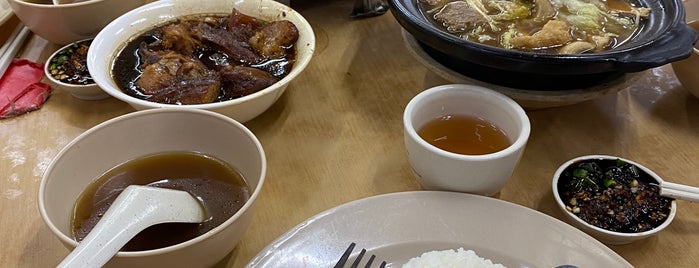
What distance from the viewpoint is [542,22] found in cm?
178

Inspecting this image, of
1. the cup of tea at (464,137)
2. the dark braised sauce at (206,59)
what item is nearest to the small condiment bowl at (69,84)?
the dark braised sauce at (206,59)

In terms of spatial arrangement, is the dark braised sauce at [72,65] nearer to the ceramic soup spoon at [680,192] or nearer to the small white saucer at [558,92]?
the small white saucer at [558,92]

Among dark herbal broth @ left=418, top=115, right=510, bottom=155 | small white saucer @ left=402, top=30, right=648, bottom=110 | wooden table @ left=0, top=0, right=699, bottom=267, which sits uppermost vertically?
small white saucer @ left=402, top=30, right=648, bottom=110

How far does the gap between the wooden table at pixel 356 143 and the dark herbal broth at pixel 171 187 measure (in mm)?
142

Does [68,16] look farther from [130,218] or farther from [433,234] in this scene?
[433,234]

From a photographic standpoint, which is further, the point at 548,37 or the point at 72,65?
the point at 72,65

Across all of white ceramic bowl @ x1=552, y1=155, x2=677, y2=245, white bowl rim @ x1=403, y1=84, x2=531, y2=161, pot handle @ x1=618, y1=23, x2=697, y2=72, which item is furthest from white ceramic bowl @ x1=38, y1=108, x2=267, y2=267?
pot handle @ x1=618, y1=23, x2=697, y2=72

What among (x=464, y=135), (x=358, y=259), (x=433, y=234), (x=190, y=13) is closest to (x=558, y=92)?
(x=464, y=135)

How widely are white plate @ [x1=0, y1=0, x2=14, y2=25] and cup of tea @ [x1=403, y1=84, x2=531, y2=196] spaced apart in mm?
1539

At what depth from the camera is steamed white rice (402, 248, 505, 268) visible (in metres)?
1.16

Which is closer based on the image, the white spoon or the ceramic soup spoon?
the white spoon

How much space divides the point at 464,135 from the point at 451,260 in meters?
0.40

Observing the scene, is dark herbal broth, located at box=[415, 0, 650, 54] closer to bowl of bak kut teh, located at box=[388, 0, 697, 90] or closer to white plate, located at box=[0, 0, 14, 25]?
bowl of bak kut teh, located at box=[388, 0, 697, 90]

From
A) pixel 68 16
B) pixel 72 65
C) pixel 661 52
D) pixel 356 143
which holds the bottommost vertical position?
pixel 356 143
